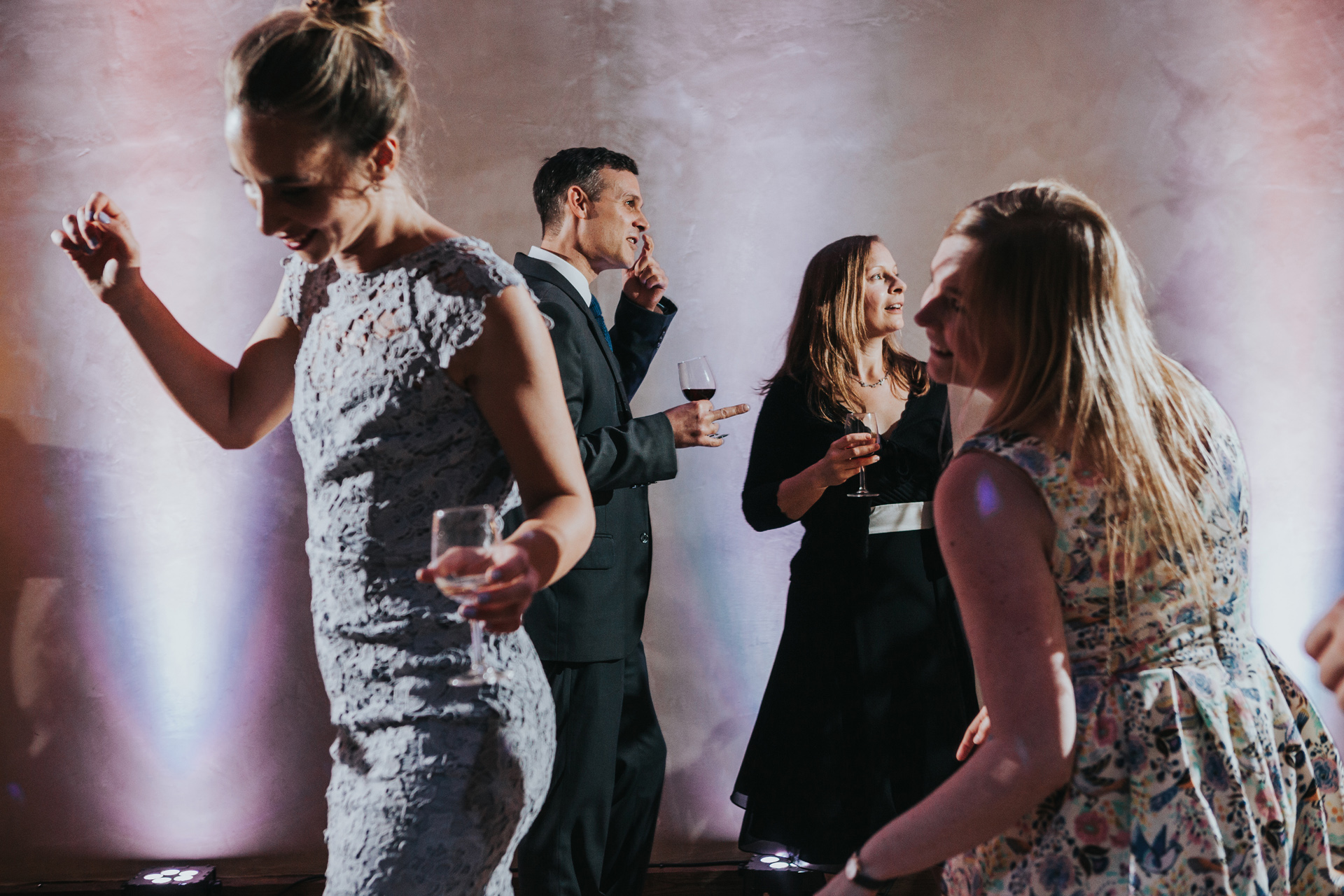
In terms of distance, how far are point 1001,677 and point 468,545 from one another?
21.9 inches

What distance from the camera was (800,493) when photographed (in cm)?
263

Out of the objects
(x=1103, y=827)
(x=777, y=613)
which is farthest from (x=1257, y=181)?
(x=1103, y=827)

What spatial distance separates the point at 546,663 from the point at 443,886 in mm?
1272

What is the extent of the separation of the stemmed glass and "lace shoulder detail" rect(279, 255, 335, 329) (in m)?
0.40

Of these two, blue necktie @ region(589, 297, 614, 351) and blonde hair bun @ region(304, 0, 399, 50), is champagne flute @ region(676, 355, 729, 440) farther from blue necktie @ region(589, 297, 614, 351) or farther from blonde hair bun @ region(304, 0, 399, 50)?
blonde hair bun @ region(304, 0, 399, 50)

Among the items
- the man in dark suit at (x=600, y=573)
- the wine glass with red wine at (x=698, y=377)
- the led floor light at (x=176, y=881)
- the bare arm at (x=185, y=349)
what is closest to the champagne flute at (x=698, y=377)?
the wine glass with red wine at (x=698, y=377)

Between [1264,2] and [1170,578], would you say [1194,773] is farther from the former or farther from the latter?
[1264,2]

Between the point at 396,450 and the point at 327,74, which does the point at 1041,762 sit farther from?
the point at 327,74

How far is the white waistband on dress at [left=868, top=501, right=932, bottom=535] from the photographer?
2.62 m

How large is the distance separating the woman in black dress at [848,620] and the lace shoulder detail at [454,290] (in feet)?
4.60

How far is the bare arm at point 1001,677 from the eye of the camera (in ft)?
3.21

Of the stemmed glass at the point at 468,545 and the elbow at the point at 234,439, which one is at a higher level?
the elbow at the point at 234,439

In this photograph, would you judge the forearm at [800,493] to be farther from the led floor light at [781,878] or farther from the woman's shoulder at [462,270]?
the woman's shoulder at [462,270]

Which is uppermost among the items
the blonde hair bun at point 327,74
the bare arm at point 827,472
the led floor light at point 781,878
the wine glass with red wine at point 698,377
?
the blonde hair bun at point 327,74
